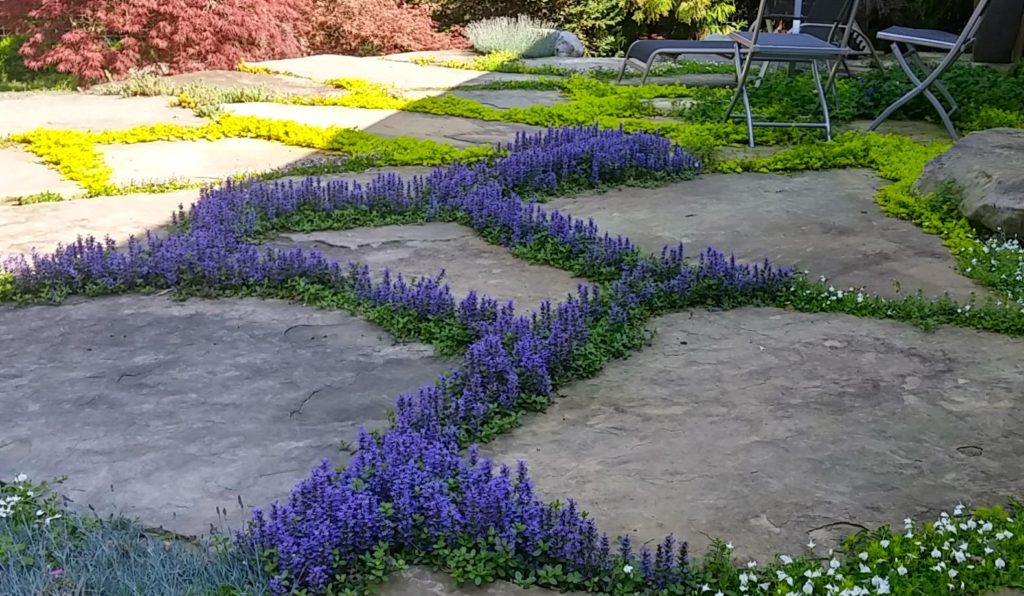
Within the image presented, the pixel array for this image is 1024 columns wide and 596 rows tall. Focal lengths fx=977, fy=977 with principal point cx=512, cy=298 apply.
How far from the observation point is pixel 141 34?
9812mm

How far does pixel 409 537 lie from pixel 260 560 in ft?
0.91

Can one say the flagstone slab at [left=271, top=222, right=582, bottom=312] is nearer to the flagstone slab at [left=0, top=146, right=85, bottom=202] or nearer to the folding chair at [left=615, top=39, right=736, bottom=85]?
the flagstone slab at [left=0, top=146, right=85, bottom=202]

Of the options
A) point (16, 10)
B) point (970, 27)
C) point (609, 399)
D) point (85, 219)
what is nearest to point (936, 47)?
point (970, 27)

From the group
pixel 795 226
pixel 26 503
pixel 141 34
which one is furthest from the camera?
pixel 141 34

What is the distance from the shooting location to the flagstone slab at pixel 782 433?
201 cm

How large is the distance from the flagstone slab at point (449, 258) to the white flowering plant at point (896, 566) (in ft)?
4.81

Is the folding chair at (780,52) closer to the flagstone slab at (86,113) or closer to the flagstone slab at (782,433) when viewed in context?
the flagstone slab at (782,433)

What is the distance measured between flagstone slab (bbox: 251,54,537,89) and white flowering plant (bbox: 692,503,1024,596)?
7.09 m

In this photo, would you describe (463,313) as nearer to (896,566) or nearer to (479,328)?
(479,328)

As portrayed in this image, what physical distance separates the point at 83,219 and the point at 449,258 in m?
1.71

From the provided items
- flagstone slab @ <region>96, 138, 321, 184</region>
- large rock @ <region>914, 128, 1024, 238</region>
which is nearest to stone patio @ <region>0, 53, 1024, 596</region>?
large rock @ <region>914, 128, 1024, 238</region>

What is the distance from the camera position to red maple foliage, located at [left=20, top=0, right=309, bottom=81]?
951cm

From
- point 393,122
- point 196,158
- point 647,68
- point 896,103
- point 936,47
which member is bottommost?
point 196,158

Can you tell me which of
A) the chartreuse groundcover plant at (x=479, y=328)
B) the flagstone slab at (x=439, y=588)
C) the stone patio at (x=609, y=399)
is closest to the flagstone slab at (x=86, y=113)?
the chartreuse groundcover plant at (x=479, y=328)
